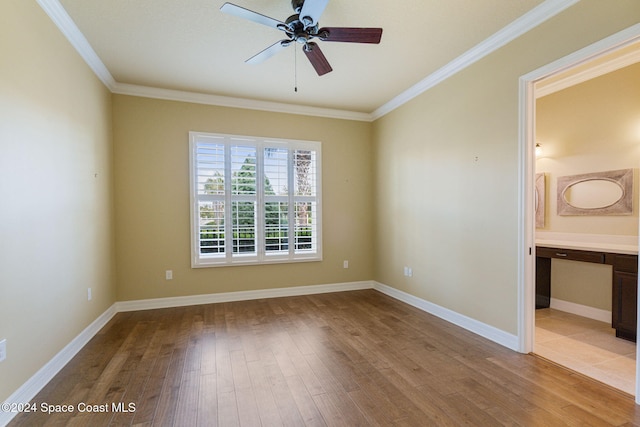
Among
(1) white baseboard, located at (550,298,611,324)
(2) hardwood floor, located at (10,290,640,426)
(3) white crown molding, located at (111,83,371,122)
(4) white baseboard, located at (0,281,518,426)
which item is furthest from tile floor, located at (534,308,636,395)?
(3) white crown molding, located at (111,83,371,122)

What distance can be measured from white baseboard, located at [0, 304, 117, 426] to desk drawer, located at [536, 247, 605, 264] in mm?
4905

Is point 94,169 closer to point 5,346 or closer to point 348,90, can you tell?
point 5,346

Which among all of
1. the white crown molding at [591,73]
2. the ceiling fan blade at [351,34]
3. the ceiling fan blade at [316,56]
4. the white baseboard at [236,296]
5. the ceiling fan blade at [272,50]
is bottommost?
the white baseboard at [236,296]

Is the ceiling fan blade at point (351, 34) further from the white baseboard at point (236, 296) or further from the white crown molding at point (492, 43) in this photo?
the white baseboard at point (236, 296)

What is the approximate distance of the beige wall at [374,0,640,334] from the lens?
2.44 metres

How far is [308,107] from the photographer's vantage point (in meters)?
4.65

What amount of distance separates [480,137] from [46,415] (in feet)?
13.3

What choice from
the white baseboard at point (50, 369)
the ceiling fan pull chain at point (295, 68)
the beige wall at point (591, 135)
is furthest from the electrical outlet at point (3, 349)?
the beige wall at point (591, 135)

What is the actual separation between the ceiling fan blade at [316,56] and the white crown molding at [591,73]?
3.16m

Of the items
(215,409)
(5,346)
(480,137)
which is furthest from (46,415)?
(480,137)

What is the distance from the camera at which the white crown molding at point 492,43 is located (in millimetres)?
2344

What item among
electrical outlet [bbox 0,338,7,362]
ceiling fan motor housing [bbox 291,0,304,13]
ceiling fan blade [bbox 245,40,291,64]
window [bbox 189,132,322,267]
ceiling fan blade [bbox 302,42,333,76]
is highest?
ceiling fan motor housing [bbox 291,0,304,13]

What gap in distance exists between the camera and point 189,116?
4.12 meters

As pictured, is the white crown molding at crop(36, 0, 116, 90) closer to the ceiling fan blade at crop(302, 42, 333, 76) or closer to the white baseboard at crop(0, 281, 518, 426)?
the ceiling fan blade at crop(302, 42, 333, 76)
